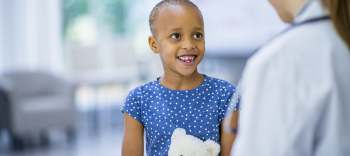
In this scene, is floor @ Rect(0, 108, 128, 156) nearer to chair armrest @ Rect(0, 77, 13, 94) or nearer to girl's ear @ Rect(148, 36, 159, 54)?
chair armrest @ Rect(0, 77, 13, 94)

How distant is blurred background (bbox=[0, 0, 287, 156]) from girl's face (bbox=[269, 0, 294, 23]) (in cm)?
331

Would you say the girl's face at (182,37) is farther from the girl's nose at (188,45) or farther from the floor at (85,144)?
the floor at (85,144)

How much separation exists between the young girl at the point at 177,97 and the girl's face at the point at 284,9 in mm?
203

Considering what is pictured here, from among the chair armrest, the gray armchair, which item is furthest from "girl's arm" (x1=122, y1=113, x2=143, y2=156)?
the chair armrest

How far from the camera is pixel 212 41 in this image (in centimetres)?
523

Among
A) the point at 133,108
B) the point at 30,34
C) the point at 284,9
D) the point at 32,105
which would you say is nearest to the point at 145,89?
the point at 133,108

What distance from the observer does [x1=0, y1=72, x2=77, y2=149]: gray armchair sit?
3982 mm

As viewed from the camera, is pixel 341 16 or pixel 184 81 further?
pixel 184 81

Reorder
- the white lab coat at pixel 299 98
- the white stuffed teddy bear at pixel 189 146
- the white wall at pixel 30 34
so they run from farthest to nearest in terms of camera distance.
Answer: the white wall at pixel 30 34 < the white stuffed teddy bear at pixel 189 146 < the white lab coat at pixel 299 98

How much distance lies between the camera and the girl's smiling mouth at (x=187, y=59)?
2.73 ft

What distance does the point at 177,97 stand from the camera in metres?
0.86

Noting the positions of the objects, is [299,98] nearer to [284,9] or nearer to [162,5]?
[284,9]

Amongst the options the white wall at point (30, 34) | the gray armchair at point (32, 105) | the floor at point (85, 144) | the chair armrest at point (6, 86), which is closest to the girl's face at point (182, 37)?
the floor at point (85, 144)

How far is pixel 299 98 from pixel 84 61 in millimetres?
5679
